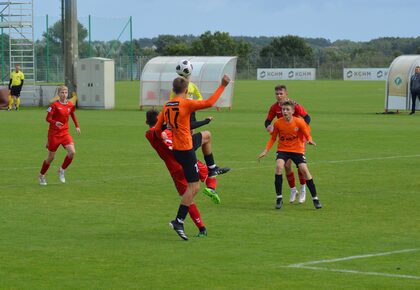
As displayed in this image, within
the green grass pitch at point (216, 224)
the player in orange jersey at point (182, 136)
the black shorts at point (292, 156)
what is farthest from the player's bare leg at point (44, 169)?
the player in orange jersey at point (182, 136)

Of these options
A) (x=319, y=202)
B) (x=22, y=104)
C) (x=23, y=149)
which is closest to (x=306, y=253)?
(x=319, y=202)

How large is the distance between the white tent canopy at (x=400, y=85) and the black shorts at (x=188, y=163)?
105 ft

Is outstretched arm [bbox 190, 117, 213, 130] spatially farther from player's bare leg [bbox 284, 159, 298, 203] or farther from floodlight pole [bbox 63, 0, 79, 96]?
floodlight pole [bbox 63, 0, 79, 96]

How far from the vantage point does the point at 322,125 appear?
119 ft

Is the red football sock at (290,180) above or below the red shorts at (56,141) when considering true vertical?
below

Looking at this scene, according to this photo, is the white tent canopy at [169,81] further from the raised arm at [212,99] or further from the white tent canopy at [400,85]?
the raised arm at [212,99]

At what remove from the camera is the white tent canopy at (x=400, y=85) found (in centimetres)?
4384

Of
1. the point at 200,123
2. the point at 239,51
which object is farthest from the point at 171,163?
the point at 239,51

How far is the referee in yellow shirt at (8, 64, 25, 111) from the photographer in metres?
48.8

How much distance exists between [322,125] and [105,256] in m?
25.2

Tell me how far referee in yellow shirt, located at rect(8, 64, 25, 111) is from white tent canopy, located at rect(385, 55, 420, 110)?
17268mm

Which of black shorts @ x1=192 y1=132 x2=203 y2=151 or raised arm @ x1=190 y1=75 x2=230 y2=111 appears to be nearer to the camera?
raised arm @ x1=190 y1=75 x2=230 y2=111

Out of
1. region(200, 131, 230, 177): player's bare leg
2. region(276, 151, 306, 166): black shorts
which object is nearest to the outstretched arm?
region(200, 131, 230, 177): player's bare leg

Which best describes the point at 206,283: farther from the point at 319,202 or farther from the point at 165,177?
the point at 165,177
